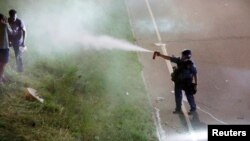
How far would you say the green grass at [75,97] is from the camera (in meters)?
7.82

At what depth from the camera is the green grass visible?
25.6ft

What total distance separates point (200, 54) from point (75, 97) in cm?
449

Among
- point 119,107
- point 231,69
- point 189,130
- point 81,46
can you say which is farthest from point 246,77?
point 81,46

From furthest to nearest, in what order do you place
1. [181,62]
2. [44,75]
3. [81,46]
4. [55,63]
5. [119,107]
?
[81,46] < [55,63] < [44,75] < [119,107] < [181,62]

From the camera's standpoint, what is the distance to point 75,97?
9.07 metres

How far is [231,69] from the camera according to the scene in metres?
11.0

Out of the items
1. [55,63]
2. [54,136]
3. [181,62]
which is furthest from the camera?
[55,63]

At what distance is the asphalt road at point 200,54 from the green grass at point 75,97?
495mm

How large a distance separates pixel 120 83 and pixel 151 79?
3.04 ft

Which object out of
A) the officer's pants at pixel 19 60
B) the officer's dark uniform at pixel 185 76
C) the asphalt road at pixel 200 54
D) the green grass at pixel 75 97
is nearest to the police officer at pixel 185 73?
the officer's dark uniform at pixel 185 76

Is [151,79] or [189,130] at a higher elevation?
[151,79]

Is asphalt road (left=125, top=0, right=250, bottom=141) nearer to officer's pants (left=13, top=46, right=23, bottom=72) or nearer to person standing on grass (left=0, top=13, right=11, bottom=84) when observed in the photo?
officer's pants (left=13, top=46, right=23, bottom=72)

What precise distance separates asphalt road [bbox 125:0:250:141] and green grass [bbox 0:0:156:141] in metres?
0.49

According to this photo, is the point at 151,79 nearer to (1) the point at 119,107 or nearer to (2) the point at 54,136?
(1) the point at 119,107
